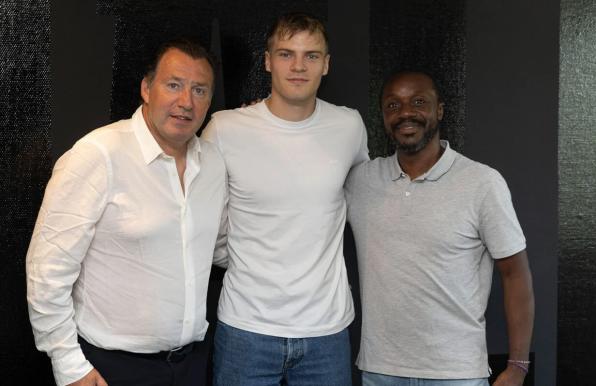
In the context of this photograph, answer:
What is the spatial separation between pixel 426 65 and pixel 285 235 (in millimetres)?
1080

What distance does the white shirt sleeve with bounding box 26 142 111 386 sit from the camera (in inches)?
80.3

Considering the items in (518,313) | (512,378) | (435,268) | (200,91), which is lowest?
(512,378)

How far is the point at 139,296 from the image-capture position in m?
2.14

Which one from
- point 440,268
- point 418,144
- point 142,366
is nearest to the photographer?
point 142,366

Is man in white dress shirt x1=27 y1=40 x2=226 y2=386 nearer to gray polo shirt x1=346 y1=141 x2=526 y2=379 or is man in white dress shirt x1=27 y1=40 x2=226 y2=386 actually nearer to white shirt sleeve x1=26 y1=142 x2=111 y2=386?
white shirt sleeve x1=26 y1=142 x2=111 y2=386

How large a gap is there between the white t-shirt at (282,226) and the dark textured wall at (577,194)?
3.63 ft

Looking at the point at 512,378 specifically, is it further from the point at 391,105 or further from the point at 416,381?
the point at 391,105

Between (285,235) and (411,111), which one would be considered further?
(411,111)

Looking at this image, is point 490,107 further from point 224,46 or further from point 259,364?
point 259,364

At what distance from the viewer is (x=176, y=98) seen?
86.6 inches

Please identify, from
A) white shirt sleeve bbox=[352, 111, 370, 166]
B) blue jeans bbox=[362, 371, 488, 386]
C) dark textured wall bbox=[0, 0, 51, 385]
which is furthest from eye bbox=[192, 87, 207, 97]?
blue jeans bbox=[362, 371, 488, 386]

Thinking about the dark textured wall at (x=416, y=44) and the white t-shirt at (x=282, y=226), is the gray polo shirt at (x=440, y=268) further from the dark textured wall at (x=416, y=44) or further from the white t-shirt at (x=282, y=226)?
the dark textured wall at (x=416, y=44)

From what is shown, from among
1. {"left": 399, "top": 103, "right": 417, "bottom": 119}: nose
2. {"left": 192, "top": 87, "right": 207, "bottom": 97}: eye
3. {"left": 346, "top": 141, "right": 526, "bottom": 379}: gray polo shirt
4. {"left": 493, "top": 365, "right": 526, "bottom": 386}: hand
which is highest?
{"left": 192, "top": 87, "right": 207, "bottom": 97}: eye

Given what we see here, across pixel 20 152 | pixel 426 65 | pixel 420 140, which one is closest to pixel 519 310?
pixel 420 140
